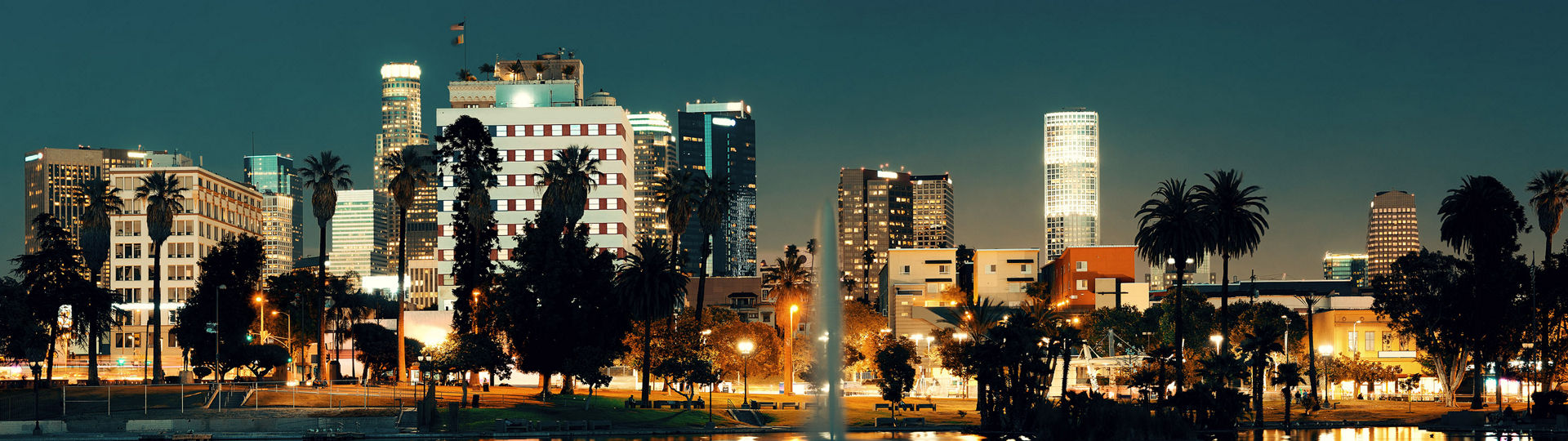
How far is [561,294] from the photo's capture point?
96.8 meters

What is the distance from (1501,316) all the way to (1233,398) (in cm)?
3438

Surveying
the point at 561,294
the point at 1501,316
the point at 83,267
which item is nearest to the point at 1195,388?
the point at 1501,316

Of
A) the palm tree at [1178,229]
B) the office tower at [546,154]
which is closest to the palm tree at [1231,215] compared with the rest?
the palm tree at [1178,229]

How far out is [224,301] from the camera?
127 meters

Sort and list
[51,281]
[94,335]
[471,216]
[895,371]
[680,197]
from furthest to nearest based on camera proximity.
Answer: [680,197] → [471,216] → [94,335] → [51,281] → [895,371]

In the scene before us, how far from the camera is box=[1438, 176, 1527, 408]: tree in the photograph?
3671 inches

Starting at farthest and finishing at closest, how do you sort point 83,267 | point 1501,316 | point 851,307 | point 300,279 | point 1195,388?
point 851,307
point 300,279
point 83,267
point 1501,316
point 1195,388

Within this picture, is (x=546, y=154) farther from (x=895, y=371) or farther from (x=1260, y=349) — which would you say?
(x=1260, y=349)

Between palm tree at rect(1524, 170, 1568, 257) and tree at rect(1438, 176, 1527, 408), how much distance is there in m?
2.23

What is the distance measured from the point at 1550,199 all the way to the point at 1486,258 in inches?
310

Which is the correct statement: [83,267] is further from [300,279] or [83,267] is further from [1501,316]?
[1501,316]

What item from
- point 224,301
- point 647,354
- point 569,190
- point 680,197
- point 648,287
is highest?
point 569,190

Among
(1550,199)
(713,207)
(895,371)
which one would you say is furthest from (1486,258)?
(713,207)

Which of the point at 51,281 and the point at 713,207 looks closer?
the point at 51,281
